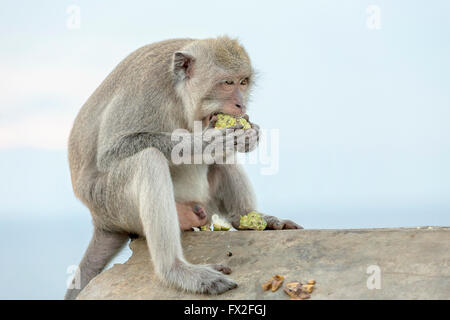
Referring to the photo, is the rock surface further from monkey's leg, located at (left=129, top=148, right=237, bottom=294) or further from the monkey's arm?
the monkey's arm

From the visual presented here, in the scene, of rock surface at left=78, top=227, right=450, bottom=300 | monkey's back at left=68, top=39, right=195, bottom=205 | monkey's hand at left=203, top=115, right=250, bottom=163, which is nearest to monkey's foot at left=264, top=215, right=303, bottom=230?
rock surface at left=78, top=227, right=450, bottom=300

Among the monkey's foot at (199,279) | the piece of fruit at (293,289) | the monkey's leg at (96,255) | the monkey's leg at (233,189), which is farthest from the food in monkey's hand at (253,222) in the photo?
the piece of fruit at (293,289)

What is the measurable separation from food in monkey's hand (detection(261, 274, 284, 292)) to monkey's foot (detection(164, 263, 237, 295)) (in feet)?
1.21

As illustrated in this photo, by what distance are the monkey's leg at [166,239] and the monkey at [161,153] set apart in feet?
0.04

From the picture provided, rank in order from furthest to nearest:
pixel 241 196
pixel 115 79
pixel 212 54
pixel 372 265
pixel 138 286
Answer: pixel 241 196, pixel 115 79, pixel 212 54, pixel 138 286, pixel 372 265

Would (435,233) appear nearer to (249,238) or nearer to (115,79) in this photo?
(249,238)

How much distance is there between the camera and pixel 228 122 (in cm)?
743

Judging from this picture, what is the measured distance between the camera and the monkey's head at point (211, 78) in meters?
7.59

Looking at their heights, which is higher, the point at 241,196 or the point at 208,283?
the point at 241,196

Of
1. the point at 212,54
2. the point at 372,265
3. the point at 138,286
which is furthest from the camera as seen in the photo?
the point at 212,54

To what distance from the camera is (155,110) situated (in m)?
7.65

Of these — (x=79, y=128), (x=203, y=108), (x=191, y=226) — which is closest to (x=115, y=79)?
(x=79, y=128)

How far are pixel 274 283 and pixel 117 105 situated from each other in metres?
3.26

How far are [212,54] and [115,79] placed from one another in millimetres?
1569
